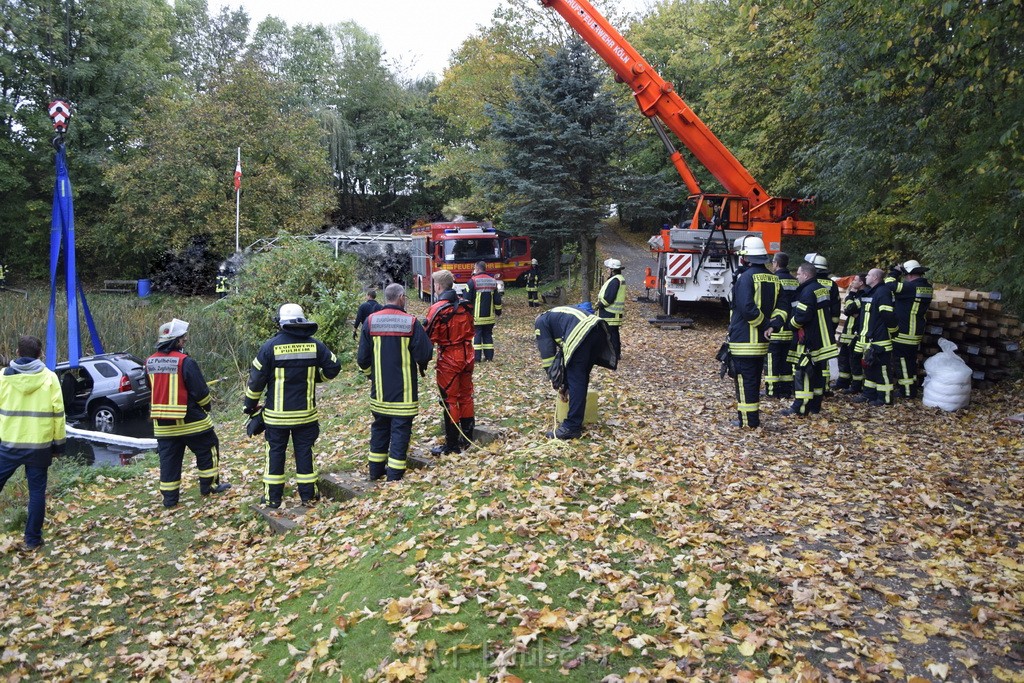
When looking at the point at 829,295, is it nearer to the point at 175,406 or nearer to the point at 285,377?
the point at 285,377

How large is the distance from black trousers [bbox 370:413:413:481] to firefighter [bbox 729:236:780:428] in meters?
3.97

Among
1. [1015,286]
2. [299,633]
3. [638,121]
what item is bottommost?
[299,633]

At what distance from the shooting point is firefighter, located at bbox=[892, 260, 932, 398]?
998 cm

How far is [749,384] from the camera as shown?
343 inches

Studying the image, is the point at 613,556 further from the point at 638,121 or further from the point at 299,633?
the point at 638,121

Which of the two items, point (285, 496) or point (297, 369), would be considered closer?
point (297, 369)

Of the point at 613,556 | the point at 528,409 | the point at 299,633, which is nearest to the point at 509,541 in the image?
the point at 613,556

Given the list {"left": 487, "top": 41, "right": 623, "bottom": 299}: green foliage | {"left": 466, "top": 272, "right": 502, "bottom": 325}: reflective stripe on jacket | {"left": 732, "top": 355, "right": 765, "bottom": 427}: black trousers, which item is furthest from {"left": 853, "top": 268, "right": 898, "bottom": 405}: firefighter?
{"left": 487, "top": 41, "right": 623, "bottom": 299}: green foliage

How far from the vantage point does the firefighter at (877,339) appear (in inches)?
393

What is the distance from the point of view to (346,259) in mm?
17547

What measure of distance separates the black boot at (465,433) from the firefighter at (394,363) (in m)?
0.88

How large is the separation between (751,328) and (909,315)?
2875mm

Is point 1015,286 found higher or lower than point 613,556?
higher

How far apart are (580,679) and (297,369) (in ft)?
14.7
